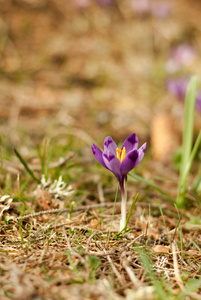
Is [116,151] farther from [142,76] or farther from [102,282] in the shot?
[142,76]

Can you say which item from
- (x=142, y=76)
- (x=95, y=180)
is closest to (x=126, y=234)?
(x=95, y=180)

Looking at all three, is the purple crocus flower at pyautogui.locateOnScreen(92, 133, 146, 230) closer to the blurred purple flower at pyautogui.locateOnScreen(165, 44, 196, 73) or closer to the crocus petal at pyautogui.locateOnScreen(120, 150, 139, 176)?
the crocus petal at pyautogui.locateOnScreen(120, 150, 139, 176)

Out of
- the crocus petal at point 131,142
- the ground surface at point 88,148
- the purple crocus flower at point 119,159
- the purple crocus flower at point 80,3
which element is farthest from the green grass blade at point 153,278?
the purple crocus flower at point 80,3

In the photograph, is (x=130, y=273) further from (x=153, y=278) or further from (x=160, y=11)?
(x=160, y=11)

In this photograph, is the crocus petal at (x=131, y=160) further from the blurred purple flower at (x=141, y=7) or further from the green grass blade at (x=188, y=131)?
the blurred purple flower at (x=141, y=7)

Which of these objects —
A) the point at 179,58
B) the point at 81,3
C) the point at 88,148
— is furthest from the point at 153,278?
the point at 81,3
